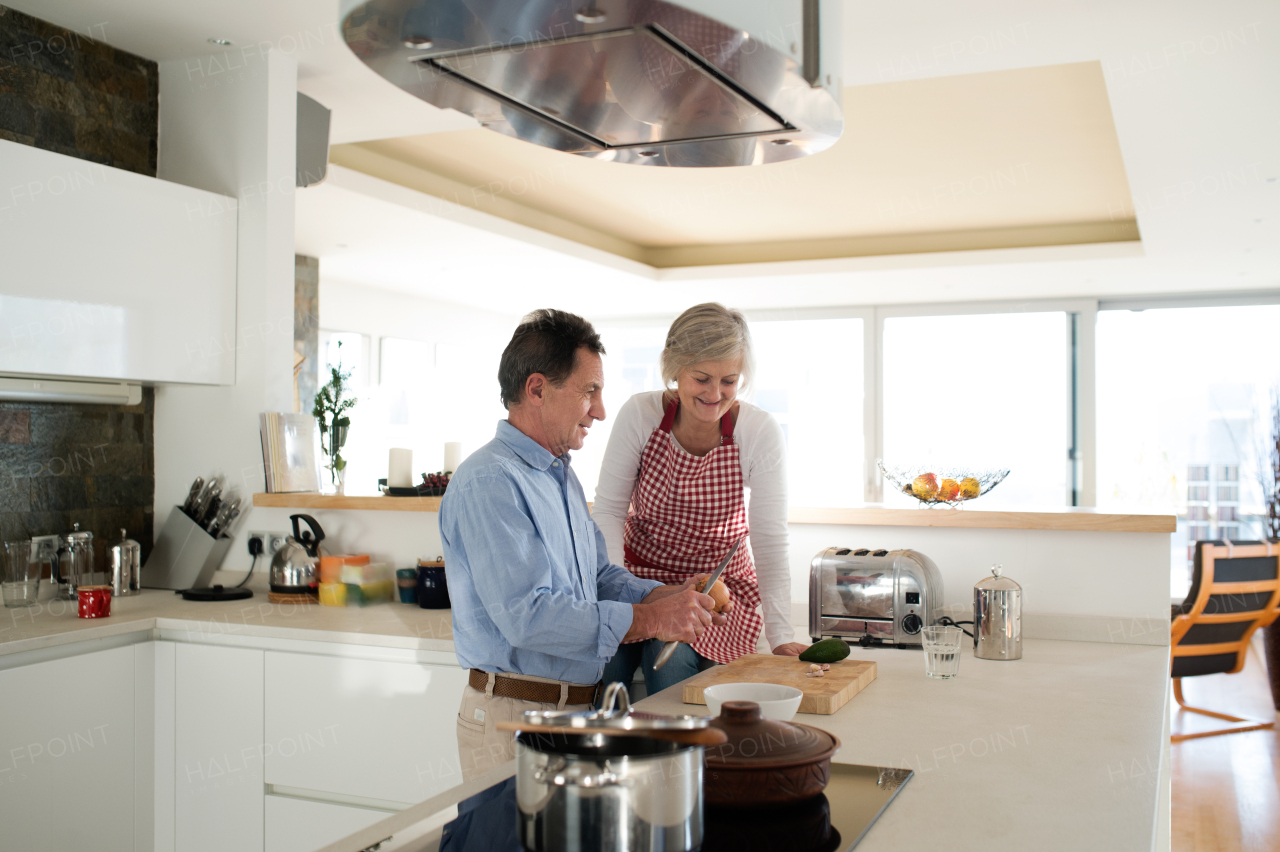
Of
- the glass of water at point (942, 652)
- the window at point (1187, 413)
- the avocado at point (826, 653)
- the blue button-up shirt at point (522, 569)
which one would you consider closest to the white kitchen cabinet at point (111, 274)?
the blue button-up shirt at point (522, 569)

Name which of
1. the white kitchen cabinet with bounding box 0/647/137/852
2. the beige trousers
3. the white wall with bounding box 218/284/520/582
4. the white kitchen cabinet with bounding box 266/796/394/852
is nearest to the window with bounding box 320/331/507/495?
the white wall with bounding box 218/284/520/582

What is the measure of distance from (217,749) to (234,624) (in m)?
0.30

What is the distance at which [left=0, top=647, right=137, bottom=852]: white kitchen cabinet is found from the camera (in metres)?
2.19

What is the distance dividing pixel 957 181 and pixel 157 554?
463 centimetres

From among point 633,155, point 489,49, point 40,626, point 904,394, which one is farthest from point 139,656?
point 904,394

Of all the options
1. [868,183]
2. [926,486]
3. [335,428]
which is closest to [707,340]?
[926,486]

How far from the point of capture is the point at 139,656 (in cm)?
248

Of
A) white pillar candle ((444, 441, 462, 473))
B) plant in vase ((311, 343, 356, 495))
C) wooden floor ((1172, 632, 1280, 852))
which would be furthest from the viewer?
plant in vase ((311, 343, 356, 495))

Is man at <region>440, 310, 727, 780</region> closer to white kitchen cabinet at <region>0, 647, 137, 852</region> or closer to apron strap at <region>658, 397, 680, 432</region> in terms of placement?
apron strap at <region>658, 397, 680, 432</region>

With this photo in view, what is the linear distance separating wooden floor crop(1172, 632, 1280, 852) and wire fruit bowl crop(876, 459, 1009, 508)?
1837 mm

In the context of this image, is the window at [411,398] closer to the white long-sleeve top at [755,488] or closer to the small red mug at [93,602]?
the small red mug at [93,602]

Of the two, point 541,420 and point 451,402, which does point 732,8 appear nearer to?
point 541,420

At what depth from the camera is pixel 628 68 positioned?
3.79 feet

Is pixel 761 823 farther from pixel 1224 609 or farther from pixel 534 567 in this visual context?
pixel 1224 609
